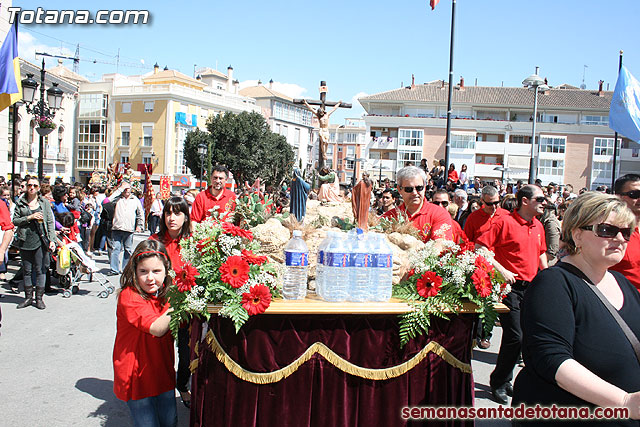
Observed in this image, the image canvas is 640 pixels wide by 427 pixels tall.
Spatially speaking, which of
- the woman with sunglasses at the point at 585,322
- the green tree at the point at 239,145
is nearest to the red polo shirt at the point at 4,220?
the woman with sunglasses at the point at 585,322

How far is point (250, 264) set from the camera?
334cm

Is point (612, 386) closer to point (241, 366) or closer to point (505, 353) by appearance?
point (241, 366)

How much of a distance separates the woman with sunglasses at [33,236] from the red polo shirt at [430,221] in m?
5.69

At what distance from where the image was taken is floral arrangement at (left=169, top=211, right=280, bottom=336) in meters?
3.13

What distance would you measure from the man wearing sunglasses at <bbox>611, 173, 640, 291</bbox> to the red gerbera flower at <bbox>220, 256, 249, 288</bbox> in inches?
113

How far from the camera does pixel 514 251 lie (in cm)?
531

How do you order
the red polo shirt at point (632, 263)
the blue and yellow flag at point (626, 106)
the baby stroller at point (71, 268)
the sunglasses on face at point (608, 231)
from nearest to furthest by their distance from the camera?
the sunglasses on face at point (608, 231), the red polo shirt at point (632, 263), the baby stroller at point (71, 268), the blue and yellow flag at point (626, 106)

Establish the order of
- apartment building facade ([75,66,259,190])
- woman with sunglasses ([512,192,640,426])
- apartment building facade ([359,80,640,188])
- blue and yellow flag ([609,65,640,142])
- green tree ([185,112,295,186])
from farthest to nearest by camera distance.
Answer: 1. apartment building facade ([359,80,640,188])
2. apartment building facade ([75,66,259,190])
3. green tree ([185,112,295,186])
4. blue and yellow flag ([609,65,640,142])
5. woman with sunglasses ([512,192,640,426])

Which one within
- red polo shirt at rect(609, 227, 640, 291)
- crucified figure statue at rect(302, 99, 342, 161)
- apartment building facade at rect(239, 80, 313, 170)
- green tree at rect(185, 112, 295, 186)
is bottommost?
red polo shirt at rect(609, 227, 640, 291)

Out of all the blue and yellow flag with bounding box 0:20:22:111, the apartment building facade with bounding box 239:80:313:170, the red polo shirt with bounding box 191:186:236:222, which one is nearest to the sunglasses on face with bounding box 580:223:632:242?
the red polo shirt with bounding box 191:186:236:222

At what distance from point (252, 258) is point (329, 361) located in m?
0.86

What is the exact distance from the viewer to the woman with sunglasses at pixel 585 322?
217cm

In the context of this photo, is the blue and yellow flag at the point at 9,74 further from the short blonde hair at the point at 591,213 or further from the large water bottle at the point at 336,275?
the short blonde hair at the point at 591,213

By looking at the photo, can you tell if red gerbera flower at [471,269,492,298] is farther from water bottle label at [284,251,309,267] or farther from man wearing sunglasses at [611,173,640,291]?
man wearing sunglasses at [611,173,640,291]
